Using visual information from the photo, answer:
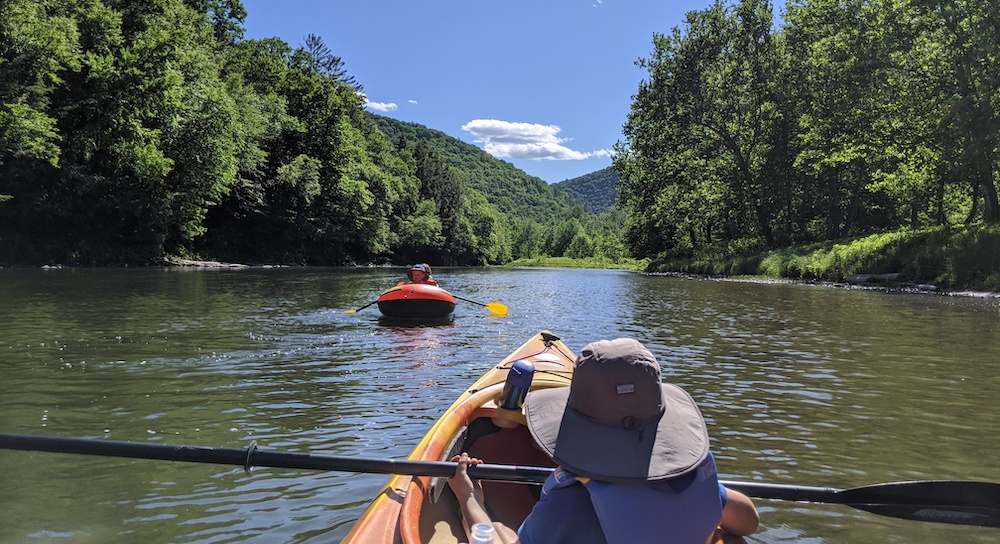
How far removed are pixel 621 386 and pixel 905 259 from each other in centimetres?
2625

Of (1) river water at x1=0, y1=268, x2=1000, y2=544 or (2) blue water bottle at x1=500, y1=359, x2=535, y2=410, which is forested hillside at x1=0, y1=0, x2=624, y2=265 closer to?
(1) river water at x1=0, y1=268, x2=1000, y2=544

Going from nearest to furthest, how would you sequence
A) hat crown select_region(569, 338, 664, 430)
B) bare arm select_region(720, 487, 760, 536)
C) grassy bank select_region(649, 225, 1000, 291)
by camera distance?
1. hat crown select_region(569, 338, 664, 430)
2. bare arm select_region(720, 487, 760, 536)
3. grassy bank select_region(649, 225, 1000, 291)

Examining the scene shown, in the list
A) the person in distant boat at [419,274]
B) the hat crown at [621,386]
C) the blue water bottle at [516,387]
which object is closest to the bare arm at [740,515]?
the hat crown at [621,386]

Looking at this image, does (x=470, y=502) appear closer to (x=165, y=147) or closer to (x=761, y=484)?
(x=761, y=484)

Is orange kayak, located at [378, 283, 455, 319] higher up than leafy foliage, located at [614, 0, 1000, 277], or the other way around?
leafy foliage, located at [614, 0, 1000, 277]

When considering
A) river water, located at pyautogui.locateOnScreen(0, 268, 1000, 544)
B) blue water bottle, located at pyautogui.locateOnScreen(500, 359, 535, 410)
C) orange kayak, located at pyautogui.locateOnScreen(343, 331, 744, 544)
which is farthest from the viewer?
blue water bottle, located at pyautogui.locateOnScreen(500, 359, 535, 410)

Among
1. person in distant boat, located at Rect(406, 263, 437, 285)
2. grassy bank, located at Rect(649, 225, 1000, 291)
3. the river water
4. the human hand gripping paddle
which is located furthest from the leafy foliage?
the human hand gripping paddle

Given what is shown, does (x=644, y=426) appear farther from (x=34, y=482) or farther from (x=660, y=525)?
(x=34, y=482)

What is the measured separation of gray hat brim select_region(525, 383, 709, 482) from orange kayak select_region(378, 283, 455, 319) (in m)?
11.2

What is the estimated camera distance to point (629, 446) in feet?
6.79

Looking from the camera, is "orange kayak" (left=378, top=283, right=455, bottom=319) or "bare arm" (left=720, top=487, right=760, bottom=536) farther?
"orange kayak" (left=378, top=283, right=455, bottom=319)

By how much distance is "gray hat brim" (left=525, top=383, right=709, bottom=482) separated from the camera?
79.7 inches

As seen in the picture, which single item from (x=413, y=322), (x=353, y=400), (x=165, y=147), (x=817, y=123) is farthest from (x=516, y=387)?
(x=165, y=147)

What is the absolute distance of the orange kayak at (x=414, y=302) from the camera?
525 inches
